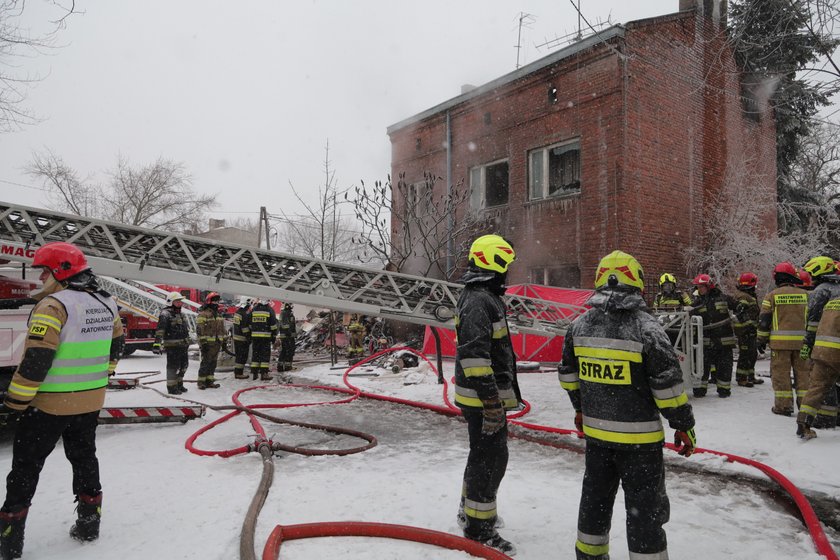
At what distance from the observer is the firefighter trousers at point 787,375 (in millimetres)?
6047

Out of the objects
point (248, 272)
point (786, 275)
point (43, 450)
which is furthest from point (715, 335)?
point (43, 450)

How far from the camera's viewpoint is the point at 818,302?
559 cm

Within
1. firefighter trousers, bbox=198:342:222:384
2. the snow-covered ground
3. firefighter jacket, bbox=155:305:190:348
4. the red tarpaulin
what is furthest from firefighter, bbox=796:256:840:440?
firefighter jacket, bbox=155:305:190:348

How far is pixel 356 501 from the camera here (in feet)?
13.1

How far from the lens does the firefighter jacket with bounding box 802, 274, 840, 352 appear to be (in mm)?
5488

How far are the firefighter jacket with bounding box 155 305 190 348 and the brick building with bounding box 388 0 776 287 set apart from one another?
26.3 ft

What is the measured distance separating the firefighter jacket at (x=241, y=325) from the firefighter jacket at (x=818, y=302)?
30.3ft

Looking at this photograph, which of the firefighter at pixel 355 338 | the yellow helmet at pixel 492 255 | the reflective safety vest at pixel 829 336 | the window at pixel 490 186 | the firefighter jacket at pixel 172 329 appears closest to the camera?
the yellow helmet at pixel 492 255

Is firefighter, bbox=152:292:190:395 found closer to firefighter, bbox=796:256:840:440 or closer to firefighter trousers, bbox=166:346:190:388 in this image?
firefighter trousers, bbox=166:346:190:388

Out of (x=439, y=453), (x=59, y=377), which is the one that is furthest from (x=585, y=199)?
(x=59, y=377)

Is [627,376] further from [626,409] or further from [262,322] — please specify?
[262,322]

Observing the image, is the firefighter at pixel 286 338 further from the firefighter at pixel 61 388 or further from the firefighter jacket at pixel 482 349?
the firefighter jacket at pixel 482 349

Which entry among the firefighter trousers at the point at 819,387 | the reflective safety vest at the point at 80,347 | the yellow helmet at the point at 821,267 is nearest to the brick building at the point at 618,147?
the yellow helmet at the point at 821,267

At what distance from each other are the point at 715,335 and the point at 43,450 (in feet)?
26.2
